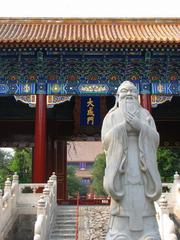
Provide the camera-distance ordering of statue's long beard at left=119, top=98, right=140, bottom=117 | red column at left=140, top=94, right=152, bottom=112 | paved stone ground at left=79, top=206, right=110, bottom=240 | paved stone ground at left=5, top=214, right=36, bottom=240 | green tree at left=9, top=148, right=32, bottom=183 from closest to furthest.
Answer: statue's long beard at left=119, top=98, right=140, bottom=117, paved stone ground at left=79, top=206, right=110, bottom=240, paved stone ground at left=5, top=214, right=36, bottom=240, red column at left=140, top=94, right=152, bottom=112, green tree at left=9, top=148, right=32, bottom=183

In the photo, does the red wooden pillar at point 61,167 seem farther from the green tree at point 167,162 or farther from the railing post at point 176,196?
the green tree at point 167,162

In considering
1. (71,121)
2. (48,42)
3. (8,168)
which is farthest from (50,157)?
(8,168)

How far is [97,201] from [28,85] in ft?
15.0

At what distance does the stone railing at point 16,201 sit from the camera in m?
8.91

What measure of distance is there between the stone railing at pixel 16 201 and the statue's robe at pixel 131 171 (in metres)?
4.29

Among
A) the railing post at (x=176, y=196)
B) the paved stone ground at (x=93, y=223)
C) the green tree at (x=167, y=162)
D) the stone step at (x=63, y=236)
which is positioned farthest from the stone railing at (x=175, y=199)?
the green tree at (x=167, y=162)

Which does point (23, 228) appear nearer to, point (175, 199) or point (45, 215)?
point (45, 215)

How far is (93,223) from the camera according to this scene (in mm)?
9469

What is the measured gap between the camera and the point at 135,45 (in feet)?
39.8

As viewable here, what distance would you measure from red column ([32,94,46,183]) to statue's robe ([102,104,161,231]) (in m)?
7.16

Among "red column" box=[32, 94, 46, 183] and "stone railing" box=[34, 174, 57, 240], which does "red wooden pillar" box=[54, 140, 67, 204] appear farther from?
"stone railing" box=[34, 174, 57, 240]

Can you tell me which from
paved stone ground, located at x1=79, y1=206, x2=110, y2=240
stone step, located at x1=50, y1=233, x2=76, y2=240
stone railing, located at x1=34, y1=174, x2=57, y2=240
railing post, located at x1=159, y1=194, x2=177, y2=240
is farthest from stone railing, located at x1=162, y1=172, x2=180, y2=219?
stone railing, located at x1=34, y1=174, x2=57, y2=240

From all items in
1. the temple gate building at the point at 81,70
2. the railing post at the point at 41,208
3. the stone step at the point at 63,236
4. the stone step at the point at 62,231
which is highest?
the temple gate building at the point at 81,70

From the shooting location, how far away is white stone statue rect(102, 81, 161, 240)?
477 cm
